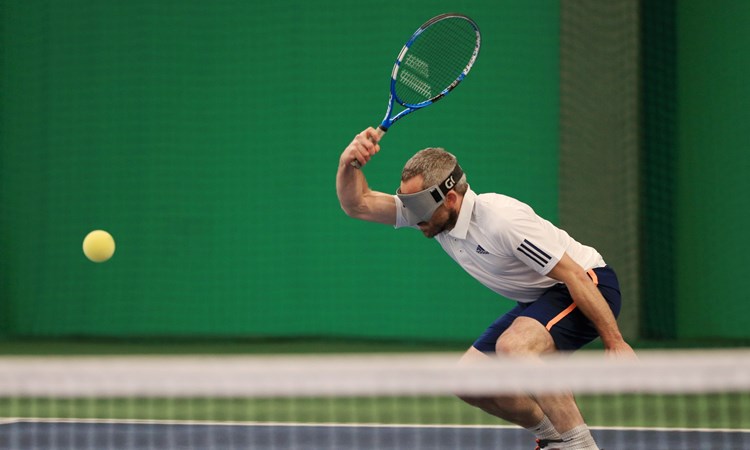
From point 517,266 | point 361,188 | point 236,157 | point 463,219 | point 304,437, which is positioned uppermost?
point 236,157

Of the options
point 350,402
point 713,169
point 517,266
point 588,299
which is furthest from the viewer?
point 713,169

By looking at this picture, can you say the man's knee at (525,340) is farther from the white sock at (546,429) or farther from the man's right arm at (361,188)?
the man's right arm at (361,188)

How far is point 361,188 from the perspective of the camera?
417 cm

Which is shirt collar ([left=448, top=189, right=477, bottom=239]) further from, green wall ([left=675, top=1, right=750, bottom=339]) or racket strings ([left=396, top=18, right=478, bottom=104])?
green wall ([left=675, top=1, right=750, bottom=339])

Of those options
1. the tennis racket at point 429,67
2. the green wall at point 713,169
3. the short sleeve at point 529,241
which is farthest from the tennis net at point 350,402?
the green wall at point 713,169

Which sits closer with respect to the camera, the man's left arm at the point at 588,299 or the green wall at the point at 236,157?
the man's left arm at the point at 588,299

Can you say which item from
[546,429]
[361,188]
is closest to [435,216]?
[361,188]

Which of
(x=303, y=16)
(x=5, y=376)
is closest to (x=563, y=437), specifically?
(x=5, y=376)

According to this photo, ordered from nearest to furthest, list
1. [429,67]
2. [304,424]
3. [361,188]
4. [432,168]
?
[432,168] → [361,188] → [429,67] → [304,424]

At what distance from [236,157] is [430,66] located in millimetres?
4079

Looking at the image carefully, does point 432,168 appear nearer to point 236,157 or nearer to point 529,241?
point 529,241

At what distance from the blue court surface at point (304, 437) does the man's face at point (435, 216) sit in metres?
1.05

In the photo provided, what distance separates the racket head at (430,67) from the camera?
4.66 metres

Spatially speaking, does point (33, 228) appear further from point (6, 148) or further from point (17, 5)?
point (17, 5)
